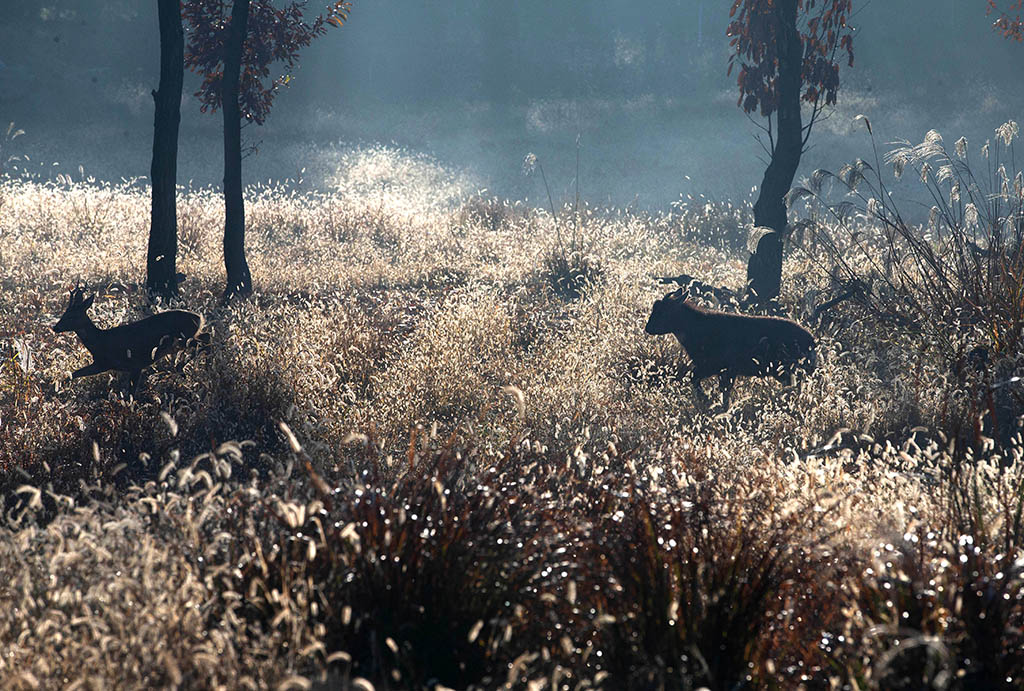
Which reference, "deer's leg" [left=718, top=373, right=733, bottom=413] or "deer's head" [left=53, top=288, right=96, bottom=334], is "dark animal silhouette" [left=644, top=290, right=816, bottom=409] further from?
"deer's head" [left=53, top=288, right=96, bottom=334]

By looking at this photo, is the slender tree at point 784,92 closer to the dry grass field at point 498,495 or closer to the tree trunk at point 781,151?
the tree trunk at point 781,151

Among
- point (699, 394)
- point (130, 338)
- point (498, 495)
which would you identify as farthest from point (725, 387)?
point (130, 338)

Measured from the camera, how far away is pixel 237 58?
408 inches

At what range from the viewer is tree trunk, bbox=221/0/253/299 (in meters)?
10.2

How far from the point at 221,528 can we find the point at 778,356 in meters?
4.70

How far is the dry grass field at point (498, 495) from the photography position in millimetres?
2662

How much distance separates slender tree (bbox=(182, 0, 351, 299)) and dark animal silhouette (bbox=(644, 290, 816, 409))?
19.2 ft

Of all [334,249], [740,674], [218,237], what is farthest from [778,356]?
[218,237]

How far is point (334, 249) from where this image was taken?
13430 millimetres

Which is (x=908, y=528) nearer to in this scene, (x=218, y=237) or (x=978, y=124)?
(x=218, y=237)

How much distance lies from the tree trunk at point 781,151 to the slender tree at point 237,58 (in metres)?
5.62

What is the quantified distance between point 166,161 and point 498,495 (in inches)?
280

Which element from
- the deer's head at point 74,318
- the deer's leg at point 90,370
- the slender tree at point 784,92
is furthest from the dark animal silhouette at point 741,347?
the deer's head at point 74,318

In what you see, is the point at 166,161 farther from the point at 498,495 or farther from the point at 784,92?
the point at 784,92
